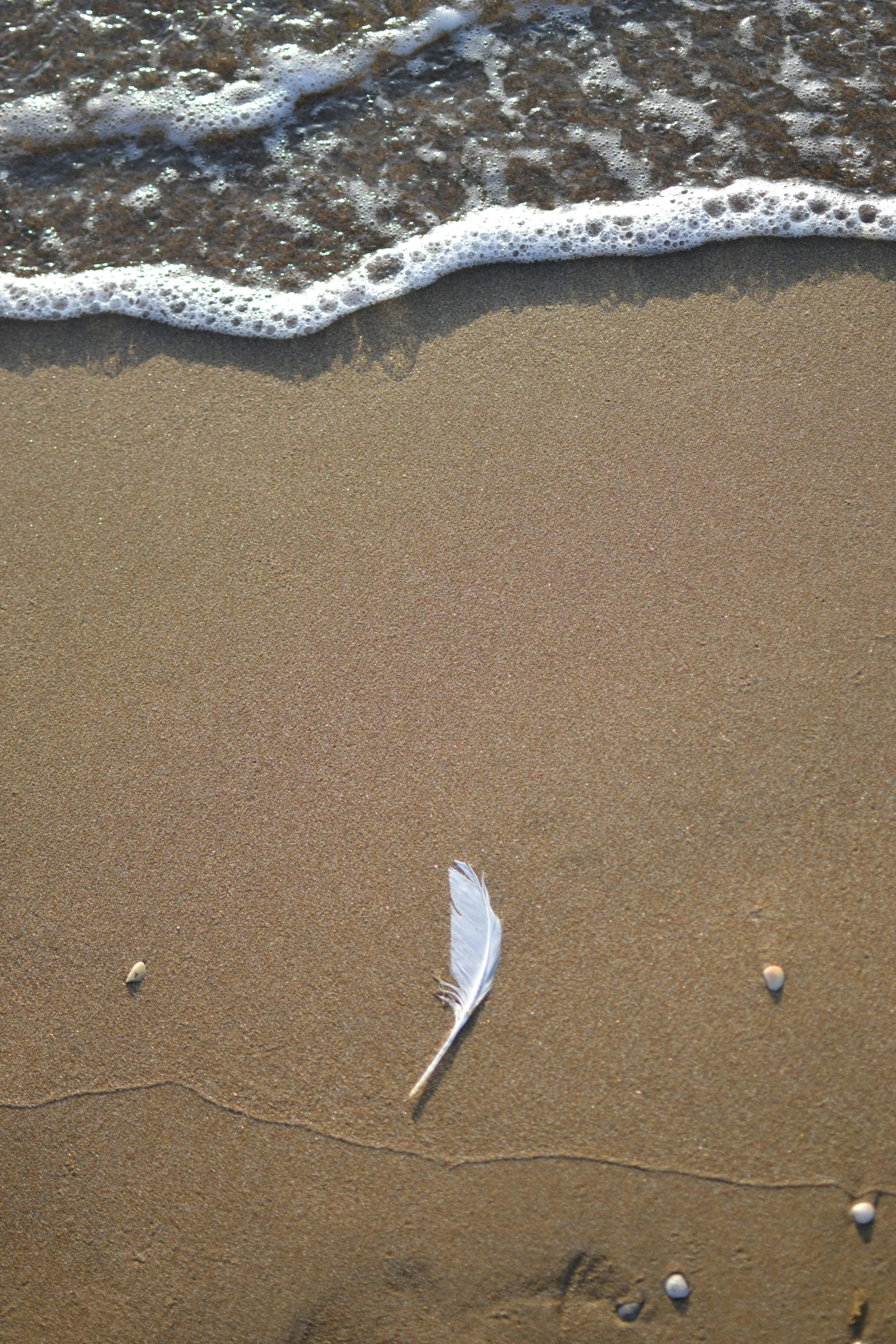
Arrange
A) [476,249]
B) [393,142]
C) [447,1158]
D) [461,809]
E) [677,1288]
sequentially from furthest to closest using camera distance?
1. [393,142]
2. [476,249]
3. [461,809]
4. [447,1158]
5. [677,1288]

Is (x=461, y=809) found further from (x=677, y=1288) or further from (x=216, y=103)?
(x=216, y=103)

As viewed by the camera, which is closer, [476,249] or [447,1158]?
[447,1158]

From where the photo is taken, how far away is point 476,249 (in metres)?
2.80

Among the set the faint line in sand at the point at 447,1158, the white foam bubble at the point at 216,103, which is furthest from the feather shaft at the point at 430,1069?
the white foam bubble at the point at 216,103

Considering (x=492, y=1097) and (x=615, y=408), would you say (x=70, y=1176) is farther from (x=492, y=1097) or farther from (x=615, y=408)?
(x=615, y=408)

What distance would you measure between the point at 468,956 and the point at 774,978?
0.79 meters

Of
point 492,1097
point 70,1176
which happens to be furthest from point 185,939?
point 492,1097

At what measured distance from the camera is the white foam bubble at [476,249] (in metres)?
2.78

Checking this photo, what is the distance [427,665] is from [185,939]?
1.00 m

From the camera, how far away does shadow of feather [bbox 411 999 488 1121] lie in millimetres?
2275

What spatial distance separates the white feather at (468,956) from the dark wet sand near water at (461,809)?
4 cm

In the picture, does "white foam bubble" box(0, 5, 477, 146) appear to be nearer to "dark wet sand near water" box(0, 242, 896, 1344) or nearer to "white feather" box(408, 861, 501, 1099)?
"dark wet sand near water" box(0, 242, 896, 1344)

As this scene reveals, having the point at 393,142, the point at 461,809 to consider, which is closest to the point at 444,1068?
the point at 461,809

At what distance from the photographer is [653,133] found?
2949mm
